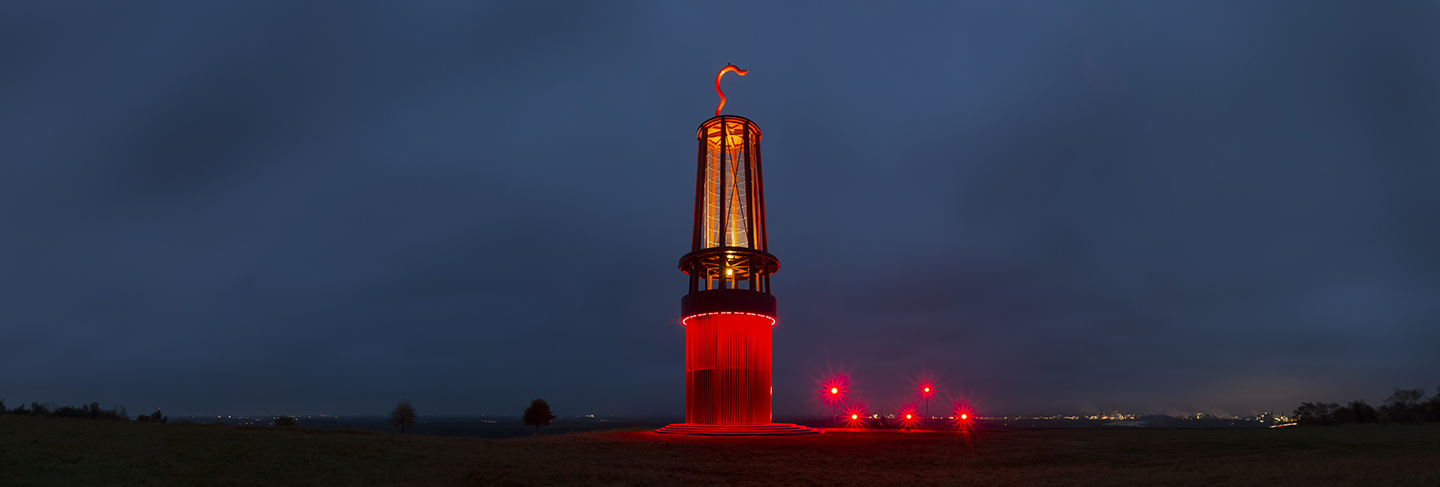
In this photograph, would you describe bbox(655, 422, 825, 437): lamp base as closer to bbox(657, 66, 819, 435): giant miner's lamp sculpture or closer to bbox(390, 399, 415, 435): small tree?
bbox(657, 66, 819, 435): giant miner's lamp sculpture

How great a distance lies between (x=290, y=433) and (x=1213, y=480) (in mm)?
27021

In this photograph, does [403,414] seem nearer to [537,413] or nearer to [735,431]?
[537,413]

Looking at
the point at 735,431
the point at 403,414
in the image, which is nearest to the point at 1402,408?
the point at 735,431

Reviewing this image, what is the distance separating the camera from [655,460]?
21.2 meters

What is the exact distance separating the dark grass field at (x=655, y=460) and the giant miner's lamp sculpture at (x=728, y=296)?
8694mm

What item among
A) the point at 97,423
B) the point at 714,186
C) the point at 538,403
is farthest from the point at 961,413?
the point at 97,423

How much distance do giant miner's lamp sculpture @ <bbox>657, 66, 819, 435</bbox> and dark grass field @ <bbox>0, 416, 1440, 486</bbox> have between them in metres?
8.69

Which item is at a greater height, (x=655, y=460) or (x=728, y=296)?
(x=728, y=296)

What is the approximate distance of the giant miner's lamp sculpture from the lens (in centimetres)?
3550

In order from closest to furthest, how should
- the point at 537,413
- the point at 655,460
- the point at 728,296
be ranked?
the point at 655,460
the point at 728,296
the point at 537,413

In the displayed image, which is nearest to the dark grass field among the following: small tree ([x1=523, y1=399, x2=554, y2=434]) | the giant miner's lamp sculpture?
the giant miner's lamp sculpture

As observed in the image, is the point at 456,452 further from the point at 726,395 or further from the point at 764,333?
the point at 764,333

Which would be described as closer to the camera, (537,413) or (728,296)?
(728,296)

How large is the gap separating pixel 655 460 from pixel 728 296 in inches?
618
